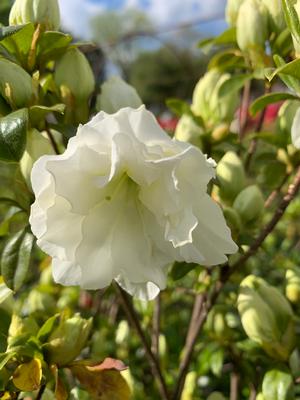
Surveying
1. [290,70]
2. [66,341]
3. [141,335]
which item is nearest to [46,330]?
[66,341]

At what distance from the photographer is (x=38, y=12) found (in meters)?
0.67

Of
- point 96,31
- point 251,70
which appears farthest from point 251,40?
point 96,31

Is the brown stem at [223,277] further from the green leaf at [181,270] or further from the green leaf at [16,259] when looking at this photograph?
the green leaf at [16,259]

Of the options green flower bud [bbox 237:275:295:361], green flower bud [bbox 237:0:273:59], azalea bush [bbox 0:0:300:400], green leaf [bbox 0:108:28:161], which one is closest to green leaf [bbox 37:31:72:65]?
azalea bush [bbox 0:0:300:400]

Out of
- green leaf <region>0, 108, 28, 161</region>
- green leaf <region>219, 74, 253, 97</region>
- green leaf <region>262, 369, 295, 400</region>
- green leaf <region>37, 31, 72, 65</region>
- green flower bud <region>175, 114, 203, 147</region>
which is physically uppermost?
green leaf <region>37, 31, 72, 65</region>

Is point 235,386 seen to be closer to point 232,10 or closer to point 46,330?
point 46,330

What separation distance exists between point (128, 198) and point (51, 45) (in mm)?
207

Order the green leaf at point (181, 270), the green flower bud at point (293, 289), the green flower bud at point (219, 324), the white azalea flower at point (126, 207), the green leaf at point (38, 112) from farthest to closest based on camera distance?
1. the green flower bud at point (219, 324)
2. the green flower bud at point (293, 289)
3. the green leaf at point (181, 270)
4. the green leaf at point (38, 112)
5. the white azalea flower at point (126, 207)

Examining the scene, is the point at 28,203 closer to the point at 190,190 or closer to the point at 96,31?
the point at 190,190

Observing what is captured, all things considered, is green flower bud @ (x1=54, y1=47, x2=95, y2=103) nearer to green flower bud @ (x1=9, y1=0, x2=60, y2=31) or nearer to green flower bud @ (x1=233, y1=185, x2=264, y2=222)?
green flower bud @ (x1=9, y1=0, x2=60, y2=31)

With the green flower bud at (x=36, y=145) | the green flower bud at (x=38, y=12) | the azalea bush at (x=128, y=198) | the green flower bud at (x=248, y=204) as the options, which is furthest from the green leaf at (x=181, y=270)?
the green flower bud at (x=38, y=12)

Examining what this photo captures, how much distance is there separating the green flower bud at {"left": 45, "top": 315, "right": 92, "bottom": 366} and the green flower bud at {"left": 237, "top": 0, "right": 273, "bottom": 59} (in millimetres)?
417

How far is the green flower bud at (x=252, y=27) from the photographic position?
78cm

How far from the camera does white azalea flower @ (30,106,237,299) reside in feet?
1.66
